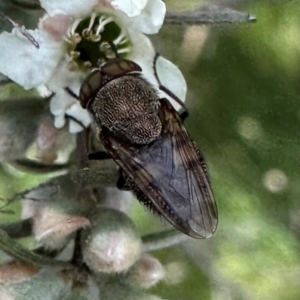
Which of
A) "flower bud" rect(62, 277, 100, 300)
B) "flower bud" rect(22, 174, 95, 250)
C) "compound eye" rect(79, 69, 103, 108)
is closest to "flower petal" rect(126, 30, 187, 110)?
"compound eye" rect(79, 69, 103, 108)

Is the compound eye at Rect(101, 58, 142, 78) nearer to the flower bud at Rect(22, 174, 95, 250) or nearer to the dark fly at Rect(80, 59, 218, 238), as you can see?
the dark fly at Rect(80, 59, 218, 238)

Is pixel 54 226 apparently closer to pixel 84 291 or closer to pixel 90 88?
pixel 84 291

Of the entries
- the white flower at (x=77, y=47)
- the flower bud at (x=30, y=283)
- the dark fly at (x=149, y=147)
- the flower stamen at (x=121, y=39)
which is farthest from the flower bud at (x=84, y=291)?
the flower stamen at (x=121, y=39)

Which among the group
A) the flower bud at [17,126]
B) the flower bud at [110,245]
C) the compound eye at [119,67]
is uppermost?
the compound eye at [119,67]

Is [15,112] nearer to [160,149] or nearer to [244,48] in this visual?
[160,149]

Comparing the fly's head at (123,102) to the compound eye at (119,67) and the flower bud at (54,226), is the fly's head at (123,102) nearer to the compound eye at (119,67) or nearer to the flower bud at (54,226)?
the compound eye at (119,67)
